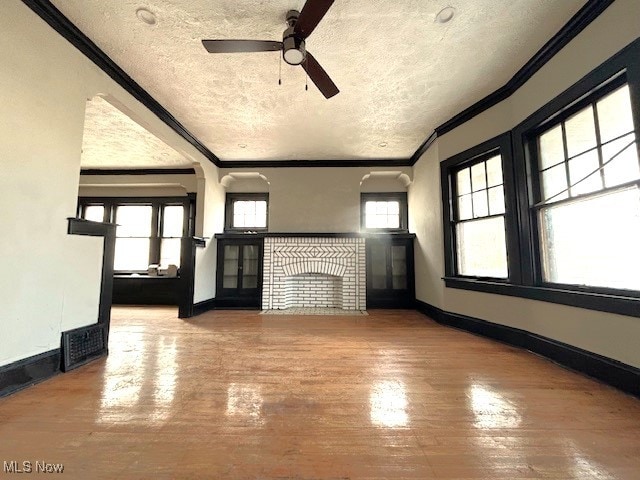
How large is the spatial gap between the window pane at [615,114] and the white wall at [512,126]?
0.28 metres

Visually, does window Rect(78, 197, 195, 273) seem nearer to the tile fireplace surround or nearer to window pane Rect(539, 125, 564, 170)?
the tile fireplace surround

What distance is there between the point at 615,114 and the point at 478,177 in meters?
1.49

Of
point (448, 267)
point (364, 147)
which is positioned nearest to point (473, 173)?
point (448, 267)

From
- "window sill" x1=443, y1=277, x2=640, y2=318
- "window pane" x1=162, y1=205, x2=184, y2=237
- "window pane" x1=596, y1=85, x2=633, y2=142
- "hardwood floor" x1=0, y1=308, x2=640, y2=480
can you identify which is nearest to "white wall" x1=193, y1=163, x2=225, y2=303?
"window pane" x1=162, y1=205, x2=184, y2=237

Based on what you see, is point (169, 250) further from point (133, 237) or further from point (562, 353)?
point (562, 353)

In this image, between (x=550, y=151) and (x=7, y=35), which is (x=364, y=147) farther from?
(x=7, y=35)

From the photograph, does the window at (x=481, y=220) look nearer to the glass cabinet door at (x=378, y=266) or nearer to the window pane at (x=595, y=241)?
the window pane at (x=595, y=241)

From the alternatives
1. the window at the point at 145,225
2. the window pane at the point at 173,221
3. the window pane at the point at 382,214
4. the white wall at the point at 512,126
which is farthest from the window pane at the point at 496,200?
the window pane at the point at 173,221

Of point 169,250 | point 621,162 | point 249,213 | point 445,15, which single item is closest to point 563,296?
point 621,162

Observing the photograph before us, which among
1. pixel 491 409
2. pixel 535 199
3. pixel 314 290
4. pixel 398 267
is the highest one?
pixel 535 199

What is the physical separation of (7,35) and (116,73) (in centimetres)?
99

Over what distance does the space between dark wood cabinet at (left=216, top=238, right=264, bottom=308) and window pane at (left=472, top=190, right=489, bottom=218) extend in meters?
3.70

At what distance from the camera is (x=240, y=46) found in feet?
6.57

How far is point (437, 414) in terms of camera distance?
156 centimetres
